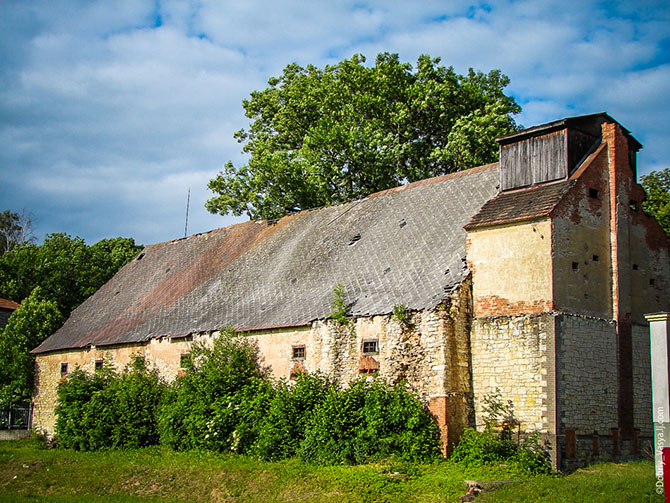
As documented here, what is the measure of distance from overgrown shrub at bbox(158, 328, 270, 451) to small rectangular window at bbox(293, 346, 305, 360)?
1138 mm

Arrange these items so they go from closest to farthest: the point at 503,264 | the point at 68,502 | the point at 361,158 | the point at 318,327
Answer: the point at 68,502 → the point at 503,264 → the point at 318,327 → the point at 361,158

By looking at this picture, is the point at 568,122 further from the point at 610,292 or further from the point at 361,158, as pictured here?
the point at 361,158

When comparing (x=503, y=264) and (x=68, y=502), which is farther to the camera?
(x=503, y=264)

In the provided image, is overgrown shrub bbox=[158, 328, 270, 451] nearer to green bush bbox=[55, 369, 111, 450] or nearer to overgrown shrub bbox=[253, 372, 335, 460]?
overgrown shrub bbox=[253, 372, 335, 460]

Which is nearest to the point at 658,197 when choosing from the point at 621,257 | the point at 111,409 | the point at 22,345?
the point at 621,257

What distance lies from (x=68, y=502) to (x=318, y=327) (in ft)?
24.4

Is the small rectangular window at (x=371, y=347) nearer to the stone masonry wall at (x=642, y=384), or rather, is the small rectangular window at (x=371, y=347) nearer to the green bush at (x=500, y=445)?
the green bush at (x=500, y=445)

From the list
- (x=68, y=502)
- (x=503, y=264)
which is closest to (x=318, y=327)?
(x=503, y=264)

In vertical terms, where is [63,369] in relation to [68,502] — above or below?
above

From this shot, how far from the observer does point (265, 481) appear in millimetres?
16750

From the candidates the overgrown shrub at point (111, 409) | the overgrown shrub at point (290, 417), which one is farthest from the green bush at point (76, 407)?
the overgrown shrub at point (290, 417)

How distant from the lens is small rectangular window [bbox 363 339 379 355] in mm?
18950

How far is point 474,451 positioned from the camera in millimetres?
16594

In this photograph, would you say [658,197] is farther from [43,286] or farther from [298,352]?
[43,286]
